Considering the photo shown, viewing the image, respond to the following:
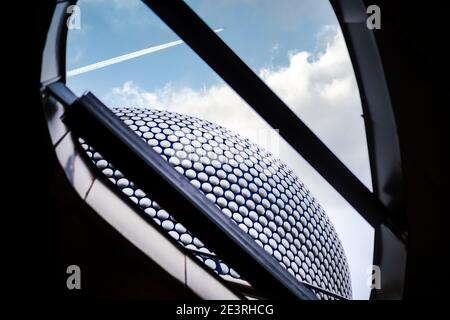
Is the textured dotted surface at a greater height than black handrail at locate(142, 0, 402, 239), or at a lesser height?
greater

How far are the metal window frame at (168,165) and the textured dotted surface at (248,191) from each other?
15.4 ft

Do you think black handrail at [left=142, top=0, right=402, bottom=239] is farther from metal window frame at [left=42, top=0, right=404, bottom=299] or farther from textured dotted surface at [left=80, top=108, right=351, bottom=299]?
textured dotted surface at [left=80, top=108, right=351, bottom=299]

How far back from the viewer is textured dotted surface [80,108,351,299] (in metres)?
10.5

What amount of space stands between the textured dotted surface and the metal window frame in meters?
4.69

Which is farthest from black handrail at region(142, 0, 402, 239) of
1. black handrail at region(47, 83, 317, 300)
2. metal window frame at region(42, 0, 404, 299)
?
black handrail at region(47, 83, 317, 300)

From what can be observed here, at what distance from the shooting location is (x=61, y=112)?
4.09m

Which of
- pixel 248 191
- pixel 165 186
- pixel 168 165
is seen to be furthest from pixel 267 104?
pixel 248 191

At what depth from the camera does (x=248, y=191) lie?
11.2 meters

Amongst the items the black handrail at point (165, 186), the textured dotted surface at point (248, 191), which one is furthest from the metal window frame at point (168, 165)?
the textured dotted surface at point (248, 191)

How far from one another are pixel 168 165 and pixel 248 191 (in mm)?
7341

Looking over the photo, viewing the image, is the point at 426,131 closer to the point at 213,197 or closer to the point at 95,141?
the point at 95,141

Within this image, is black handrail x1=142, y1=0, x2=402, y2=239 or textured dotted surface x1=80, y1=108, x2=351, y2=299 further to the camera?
textured dotted surface x1=80, y1=108, x2=351, y2=299

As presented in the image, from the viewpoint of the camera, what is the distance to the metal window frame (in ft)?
12.3

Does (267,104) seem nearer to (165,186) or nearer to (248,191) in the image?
(165,186)
